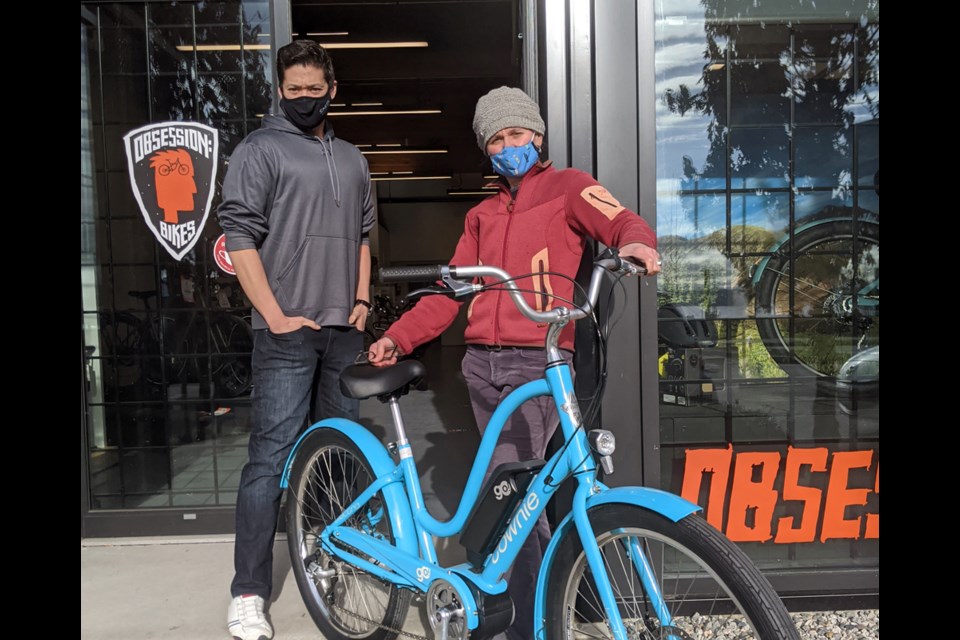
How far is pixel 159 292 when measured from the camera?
3312mm

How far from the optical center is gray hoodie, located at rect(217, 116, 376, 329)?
88.1 inches

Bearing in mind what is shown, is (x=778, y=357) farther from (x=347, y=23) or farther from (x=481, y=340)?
(x=347, y=23)

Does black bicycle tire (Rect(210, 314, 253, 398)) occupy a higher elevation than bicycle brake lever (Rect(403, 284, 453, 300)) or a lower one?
lower

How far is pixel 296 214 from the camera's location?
2.30 metres

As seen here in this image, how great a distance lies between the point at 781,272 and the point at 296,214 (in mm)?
1854

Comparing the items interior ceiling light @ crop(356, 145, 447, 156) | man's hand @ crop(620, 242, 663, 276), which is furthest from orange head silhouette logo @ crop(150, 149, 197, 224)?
interior ceiling light @ crop(356, 145, 447, 156)

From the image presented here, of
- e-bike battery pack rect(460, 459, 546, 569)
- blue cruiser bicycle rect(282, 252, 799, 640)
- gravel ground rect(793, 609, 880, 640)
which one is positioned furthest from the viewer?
gravel ground rect(793, 609, 880, 640)

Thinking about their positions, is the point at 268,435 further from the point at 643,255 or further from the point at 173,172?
the point at 173,172

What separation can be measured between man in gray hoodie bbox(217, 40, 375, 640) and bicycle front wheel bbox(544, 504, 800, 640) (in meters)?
1.15

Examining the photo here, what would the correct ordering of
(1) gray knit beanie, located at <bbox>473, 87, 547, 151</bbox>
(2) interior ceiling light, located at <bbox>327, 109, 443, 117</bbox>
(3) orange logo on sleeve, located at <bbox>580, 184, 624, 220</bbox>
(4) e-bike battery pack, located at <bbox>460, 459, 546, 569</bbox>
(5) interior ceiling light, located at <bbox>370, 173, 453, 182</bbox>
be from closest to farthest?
(4) e-bike battery pack, located at <bbox>460, 459, 546, 569</bbox>, (3) orange logo on sleeve, located at <bbox>580, 184, 624, 220</bbox>, (1) gray knit beanie, located at <bbox>473, 87, 547, 151</bbox>, (2) interior ceiling light, located at <bbox>327, 109, 443, 117</bbox>, (5) interior ceiling light, located at <bbox>370, 173, 453, 182</bbox>

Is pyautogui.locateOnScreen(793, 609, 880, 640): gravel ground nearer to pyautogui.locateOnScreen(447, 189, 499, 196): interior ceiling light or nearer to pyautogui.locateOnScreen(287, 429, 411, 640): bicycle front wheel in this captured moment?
pyautogui.locateOnScreen(287, 429, 411, 640): bicycle front wheel

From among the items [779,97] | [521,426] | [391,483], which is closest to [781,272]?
[779,97]

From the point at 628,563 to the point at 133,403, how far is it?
2.75 meters

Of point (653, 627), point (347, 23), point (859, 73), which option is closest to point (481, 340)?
point (653, 627)
